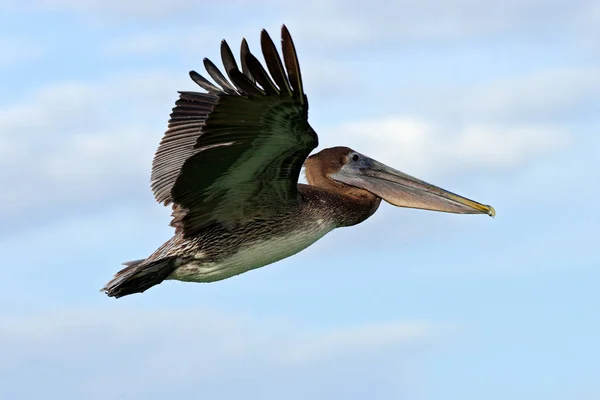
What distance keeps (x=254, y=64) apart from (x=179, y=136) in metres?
3.13

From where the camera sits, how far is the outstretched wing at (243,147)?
8023 millimetres

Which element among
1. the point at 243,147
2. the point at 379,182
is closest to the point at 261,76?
the point at 243,147

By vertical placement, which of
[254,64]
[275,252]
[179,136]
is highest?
[179,136]

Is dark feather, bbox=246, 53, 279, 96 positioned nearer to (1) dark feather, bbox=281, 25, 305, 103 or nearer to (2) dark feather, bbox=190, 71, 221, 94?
(1) dark feather, bbox=281, 25, 305, 103

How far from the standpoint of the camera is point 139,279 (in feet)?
31.7

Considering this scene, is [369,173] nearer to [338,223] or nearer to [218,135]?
[338,223]

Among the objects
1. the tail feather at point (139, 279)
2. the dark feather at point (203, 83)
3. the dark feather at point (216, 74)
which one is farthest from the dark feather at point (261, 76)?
the dark feather at point (203, 83)

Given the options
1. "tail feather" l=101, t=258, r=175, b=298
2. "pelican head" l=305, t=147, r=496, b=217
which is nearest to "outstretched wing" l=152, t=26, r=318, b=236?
"tail feather" l=101, t=258, r=175, b=298

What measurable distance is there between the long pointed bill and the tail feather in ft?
6.39

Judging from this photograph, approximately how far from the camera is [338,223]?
10289 millimetres

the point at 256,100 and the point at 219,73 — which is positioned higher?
the point at 219,73

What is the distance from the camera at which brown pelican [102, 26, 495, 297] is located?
8.22 meters

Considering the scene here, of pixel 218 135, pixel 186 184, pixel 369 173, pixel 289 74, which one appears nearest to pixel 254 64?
pixel 289 74

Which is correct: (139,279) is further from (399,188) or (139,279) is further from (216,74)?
(399,188)
